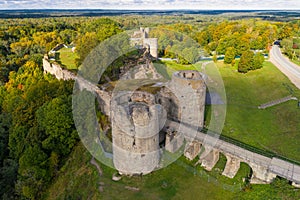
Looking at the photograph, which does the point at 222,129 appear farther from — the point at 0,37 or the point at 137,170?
the point at 0,37

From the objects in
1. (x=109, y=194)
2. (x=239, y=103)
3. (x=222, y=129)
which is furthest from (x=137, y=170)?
(x=239, y=103)

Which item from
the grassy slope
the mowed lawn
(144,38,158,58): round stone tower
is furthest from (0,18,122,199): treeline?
the mowed lawn

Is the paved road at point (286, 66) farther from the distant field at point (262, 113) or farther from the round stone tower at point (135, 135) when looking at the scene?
the round stone tower at point (135, 135)

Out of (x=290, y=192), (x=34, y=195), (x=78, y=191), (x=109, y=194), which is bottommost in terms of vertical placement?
(x=34, y=195)

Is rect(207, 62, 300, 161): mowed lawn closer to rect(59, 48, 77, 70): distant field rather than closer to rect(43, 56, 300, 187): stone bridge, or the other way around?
rect(43, 56, 300, 187): stone bridge

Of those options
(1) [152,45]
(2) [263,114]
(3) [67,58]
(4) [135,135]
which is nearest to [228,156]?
(4) [135,135]
